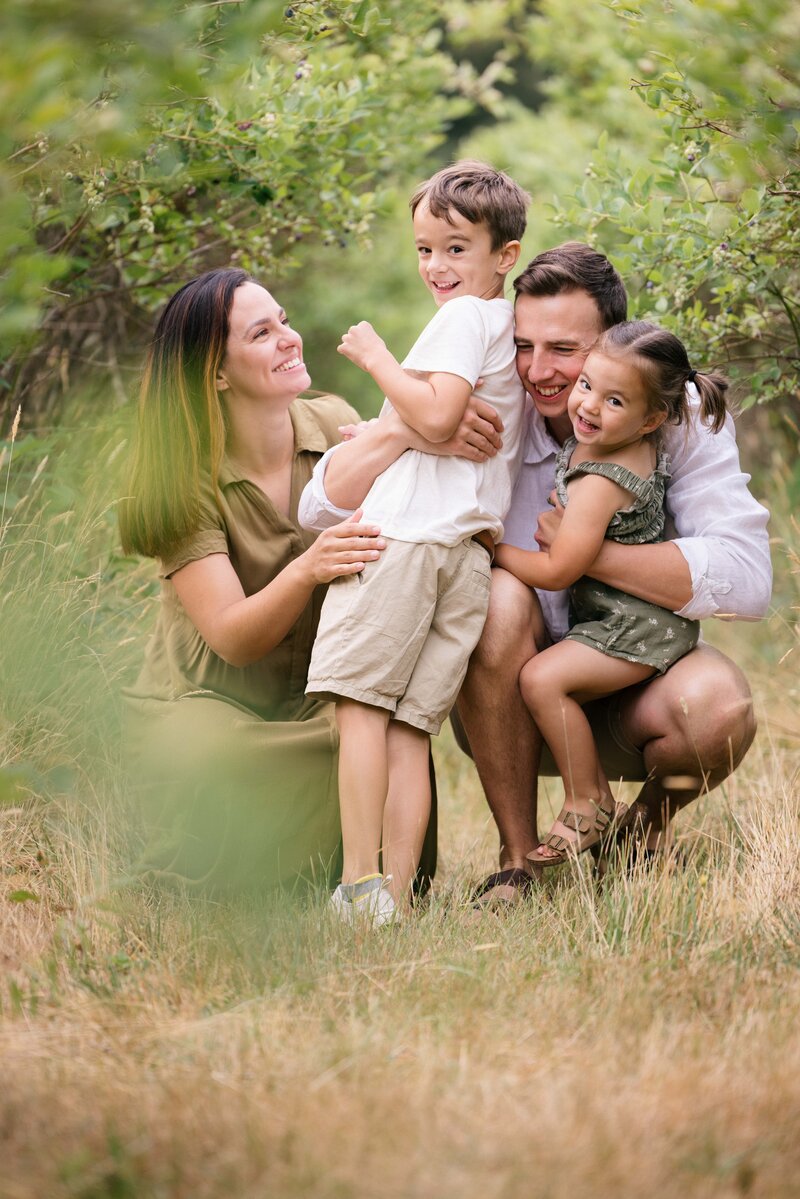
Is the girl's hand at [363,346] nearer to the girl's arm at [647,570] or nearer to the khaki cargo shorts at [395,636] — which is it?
the khaki cargo shorts at [395,636]

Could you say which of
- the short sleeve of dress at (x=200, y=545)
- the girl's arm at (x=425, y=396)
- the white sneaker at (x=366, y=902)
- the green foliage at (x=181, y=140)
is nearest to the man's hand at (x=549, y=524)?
the girl's arm at (x=425, y=396)

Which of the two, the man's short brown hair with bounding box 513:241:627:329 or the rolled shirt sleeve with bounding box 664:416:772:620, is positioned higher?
the man's short brown hair with bounding box 513:241:627:329

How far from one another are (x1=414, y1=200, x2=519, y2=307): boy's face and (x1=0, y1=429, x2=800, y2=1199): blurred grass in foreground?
4.63 ft

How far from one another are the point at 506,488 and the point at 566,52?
224 inches

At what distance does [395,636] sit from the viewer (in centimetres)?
286

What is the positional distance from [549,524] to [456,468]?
0.93 feet

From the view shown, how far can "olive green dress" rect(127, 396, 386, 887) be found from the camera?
3143 millimetres

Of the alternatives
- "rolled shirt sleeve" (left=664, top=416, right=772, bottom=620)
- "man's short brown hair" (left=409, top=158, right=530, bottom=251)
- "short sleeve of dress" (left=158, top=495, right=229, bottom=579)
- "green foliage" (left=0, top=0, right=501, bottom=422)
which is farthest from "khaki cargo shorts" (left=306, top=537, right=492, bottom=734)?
"green foliage" (left=0, top=0, right=501, bottom=422)

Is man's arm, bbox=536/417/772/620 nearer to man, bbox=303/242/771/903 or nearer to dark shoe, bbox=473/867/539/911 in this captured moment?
man, bbox=303/242/771/903

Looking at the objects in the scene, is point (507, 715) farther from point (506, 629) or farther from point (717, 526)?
point (717, 526)

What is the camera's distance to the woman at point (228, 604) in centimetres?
312

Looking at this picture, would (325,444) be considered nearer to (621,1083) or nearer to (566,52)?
(621,1083)

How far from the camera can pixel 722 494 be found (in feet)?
10.2

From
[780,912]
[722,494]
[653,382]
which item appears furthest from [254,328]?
[780,912]
